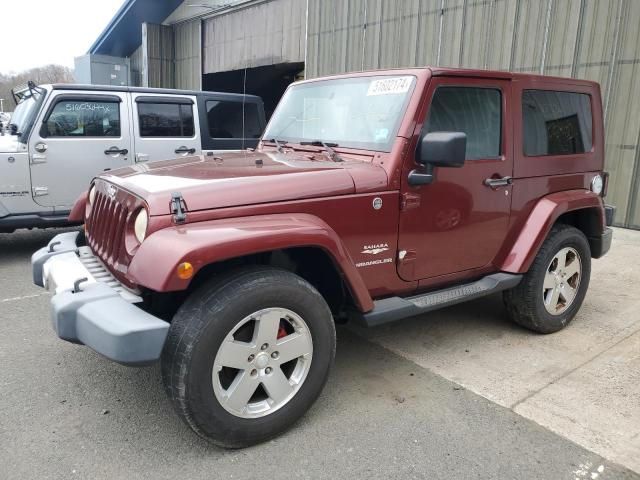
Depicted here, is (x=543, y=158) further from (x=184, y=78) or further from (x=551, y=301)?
(x=184, y=78)

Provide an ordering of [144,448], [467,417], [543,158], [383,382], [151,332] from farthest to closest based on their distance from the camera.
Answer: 1. [543,158]
2. [383,382]
3. [467,417]
4. [144,448]
5. [151,332]

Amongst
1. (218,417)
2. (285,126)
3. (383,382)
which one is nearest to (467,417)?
(383,382)

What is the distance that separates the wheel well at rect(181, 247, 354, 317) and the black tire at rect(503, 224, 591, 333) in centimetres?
162

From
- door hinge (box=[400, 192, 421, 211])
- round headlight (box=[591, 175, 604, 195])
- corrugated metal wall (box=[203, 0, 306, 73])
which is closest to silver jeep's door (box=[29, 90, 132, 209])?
door hinge (box=[400, 192, 421, 211])

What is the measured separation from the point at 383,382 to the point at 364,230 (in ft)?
3.38

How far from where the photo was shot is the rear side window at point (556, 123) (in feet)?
12.7

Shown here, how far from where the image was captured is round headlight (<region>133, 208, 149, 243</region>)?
2552 millimetres

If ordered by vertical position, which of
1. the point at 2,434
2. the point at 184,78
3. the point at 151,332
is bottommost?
the point at 2,434

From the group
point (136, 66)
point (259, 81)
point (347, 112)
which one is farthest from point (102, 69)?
point (347, 112)

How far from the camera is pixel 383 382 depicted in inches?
133

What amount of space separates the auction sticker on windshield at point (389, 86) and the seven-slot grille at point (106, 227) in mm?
1712

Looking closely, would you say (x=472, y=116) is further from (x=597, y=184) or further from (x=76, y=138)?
(x=76, y=138)

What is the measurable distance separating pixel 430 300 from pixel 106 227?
6.58ft

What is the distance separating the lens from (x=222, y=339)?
8.00 ft
